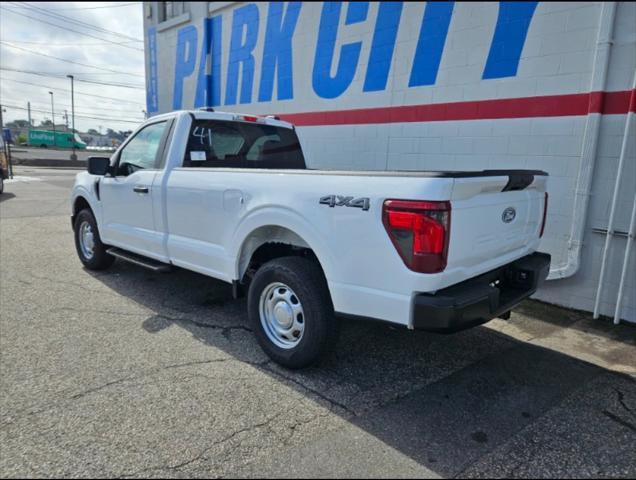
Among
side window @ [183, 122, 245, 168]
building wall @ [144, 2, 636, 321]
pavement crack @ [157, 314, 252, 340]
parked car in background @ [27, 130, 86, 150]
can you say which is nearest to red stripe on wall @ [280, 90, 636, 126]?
building wall @ [144, 2, 636, 321]

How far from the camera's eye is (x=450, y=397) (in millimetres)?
3127

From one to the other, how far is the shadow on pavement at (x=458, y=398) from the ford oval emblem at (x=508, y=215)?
120cm

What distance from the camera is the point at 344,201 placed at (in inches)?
112

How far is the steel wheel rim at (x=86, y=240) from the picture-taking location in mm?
5941

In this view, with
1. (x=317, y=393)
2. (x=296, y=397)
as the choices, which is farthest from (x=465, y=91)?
(x=296, y=397)

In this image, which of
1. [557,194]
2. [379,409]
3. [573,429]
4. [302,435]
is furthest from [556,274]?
[302,435]

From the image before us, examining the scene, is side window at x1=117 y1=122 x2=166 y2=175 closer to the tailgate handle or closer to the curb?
the tailgate handle

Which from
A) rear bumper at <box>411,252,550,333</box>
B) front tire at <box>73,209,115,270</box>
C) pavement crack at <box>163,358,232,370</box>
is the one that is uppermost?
rear bumper at <box>411,252,550,333</box>

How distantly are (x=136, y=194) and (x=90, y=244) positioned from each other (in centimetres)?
169

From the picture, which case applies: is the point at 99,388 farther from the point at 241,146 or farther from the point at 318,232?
the point at 241,146

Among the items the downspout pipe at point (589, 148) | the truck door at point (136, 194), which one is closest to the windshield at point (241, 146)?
the truck door at point (136, 194)

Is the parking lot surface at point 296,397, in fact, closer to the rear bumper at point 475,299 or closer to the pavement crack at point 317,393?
the pavement crack at point 317,393

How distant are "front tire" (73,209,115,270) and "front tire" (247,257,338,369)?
314 cm

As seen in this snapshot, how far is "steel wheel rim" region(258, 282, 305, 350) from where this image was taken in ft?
11.0
